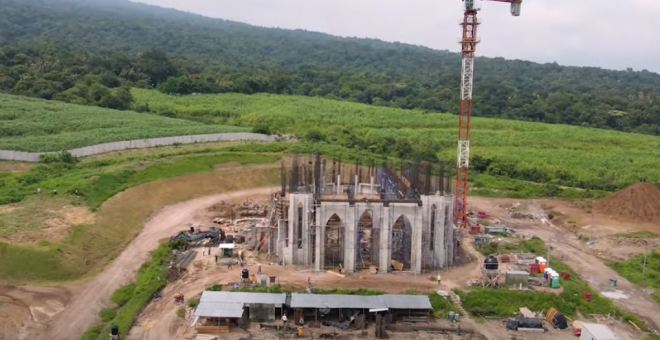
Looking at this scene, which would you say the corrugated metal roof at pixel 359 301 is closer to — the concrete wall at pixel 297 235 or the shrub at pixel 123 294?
the concrete wall at pixel 297 235

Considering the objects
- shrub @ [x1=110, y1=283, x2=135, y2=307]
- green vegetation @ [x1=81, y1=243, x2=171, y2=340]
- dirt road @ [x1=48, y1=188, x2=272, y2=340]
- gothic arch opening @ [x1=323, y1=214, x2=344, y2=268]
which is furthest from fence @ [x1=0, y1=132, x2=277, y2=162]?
gothic arch opening @ [x1=323, y1=214, x2=344, y2=268]

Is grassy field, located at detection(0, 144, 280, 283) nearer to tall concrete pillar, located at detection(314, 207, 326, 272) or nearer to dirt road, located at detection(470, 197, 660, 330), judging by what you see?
tall concrete pillar, located at detection(314, 207, 326, 272)

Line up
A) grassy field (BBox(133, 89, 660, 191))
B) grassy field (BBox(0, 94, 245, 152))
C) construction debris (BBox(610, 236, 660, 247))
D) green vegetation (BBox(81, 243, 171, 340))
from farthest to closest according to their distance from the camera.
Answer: grassy field (BBox(133, 89, 660, 191)) → grassy field (BBox(0, 94, 245, 152)) → construction debris (BBox(610, 236, 660, 247)) → green vegetation (BBox(81, 243, 171, 340))

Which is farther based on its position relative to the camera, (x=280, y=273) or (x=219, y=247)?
(x=219, y=247)

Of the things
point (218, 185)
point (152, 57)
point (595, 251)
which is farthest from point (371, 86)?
point (595, 251)

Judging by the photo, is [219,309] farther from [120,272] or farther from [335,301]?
[120,272]

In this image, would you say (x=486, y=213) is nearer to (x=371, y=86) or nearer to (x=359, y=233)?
(x=359, y=233)

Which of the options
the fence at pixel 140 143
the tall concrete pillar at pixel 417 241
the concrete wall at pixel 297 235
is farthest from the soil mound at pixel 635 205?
the fence at pixel 140 143
